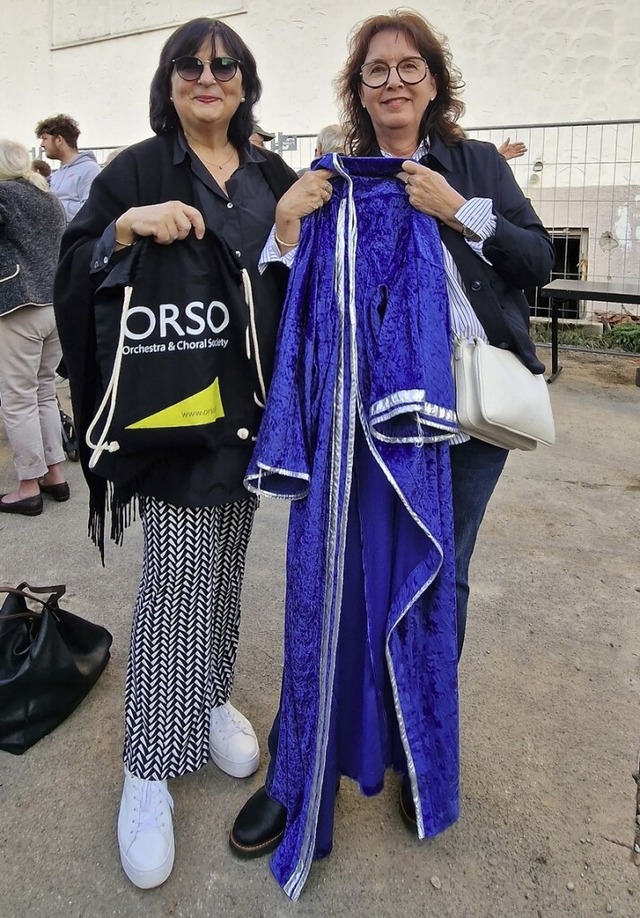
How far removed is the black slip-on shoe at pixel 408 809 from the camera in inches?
72.7

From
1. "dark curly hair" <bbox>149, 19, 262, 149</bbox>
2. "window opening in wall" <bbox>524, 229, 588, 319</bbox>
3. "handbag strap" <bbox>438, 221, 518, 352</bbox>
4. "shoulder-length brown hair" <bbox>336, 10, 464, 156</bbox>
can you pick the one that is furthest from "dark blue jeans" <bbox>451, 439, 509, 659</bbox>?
"window opening in wall" <bbox>524, 229, 588, 319</bbox>

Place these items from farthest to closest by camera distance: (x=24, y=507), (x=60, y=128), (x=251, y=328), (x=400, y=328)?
(x=60, y=128), (x=24, y=507), (x=251, y=328), (x=400, y=328)

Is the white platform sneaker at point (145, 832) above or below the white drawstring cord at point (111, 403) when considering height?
below

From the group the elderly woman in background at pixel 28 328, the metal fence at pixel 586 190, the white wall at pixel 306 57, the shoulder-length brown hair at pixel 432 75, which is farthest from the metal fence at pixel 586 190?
the shoulder-length brown hair at pixel 432 75

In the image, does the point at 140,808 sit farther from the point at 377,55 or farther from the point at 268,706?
the point at 377,55

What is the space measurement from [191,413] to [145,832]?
1024mm

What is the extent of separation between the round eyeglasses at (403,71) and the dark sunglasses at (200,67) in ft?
1.01

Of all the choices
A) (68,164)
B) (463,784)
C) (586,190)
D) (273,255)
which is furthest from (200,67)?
(586,190)

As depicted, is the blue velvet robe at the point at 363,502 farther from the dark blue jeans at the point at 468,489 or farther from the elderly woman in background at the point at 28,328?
the elderly woman in background at the point at 28,328

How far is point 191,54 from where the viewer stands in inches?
61.6

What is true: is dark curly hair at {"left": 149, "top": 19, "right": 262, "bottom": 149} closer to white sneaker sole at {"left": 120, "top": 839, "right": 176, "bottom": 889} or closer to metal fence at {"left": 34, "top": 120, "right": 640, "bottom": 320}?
white sneaker sole at {"left": 120, "top": 839, "right": 176, "bottom": 889}

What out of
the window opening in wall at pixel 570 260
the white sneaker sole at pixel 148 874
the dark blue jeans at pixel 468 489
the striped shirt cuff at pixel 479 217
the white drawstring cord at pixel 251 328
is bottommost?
the white sneaker sole at pixel 148 874

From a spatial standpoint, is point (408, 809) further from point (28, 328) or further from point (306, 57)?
point (306, 57)

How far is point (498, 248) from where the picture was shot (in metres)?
1.51
